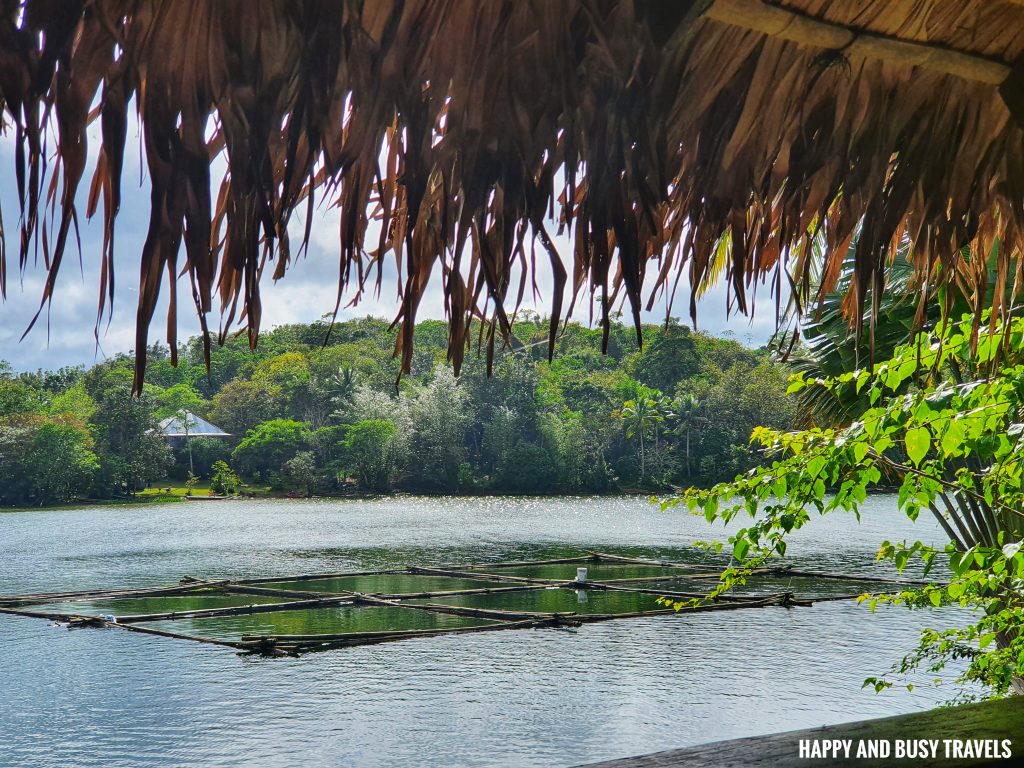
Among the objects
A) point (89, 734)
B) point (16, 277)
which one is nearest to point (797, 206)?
point (16, 277)

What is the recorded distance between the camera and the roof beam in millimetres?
1321

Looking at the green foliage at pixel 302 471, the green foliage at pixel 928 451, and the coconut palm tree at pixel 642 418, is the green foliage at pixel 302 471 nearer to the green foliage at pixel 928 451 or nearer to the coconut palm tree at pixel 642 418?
the coconut palm tree at pixel 642 418

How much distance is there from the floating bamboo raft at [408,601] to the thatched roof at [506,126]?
8.14 metres

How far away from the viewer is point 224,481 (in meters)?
46.7

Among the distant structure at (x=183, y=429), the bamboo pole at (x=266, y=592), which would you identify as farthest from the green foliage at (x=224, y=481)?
the bamboo pole at (x=266, y=592)

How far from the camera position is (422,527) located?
1201 inches

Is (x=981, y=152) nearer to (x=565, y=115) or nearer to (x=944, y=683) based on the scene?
(x=565, y=115)

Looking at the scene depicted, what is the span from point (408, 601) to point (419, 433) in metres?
33.6

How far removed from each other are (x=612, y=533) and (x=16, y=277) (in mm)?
27874

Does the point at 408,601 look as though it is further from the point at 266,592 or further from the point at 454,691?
the point at 454,691

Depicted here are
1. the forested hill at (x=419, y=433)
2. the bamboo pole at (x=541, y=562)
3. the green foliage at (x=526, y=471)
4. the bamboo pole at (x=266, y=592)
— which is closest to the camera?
the bamboo pole at (x=266, y=592)

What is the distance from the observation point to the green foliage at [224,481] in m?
46.7

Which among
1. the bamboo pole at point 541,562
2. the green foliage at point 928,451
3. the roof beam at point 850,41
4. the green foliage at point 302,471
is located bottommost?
the bamboo pole at point 541,562

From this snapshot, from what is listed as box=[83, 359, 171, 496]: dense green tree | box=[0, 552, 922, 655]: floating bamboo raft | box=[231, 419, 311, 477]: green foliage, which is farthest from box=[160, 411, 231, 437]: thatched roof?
box=[0, 552, 922, 655]: floating bamboo raft
